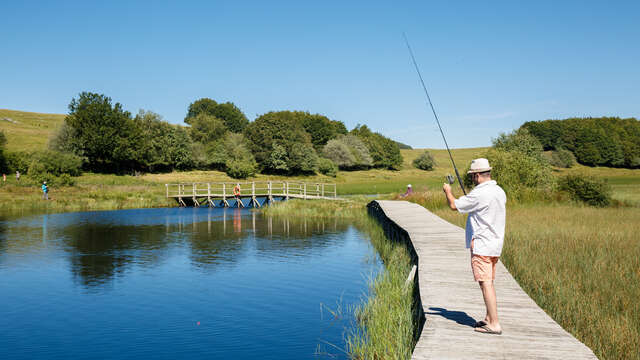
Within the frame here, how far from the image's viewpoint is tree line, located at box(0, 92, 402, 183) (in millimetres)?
61000

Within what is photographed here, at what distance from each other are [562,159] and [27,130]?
103m

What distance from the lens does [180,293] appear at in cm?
1210

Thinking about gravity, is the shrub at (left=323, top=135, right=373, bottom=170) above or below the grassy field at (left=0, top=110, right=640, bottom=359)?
above

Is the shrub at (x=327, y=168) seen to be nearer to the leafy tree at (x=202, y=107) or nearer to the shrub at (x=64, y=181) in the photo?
the shrub at (x=64, y=181)

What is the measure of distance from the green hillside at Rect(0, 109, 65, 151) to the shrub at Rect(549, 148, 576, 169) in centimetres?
8618

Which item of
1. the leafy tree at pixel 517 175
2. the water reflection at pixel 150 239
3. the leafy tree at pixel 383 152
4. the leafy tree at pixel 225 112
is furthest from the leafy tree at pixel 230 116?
the leafy tree at pixel 517 175

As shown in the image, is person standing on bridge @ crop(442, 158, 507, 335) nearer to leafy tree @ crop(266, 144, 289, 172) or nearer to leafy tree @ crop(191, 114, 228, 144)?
leafy tree @ crop(266, 144, 289, 172)

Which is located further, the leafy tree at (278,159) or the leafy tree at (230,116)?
the leafy tree at (230,116)

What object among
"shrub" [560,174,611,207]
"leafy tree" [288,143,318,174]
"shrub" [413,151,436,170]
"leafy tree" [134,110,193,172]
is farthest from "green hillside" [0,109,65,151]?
"shrub" [413,151,436,170]

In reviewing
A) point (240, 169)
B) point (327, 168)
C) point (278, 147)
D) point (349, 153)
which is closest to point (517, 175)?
point (240, 169)

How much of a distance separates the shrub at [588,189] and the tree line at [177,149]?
44.6 metres

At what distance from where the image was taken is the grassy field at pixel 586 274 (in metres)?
6.29

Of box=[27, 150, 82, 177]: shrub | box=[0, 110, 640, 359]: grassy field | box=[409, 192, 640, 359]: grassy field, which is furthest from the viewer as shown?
box=[27, 150, 82, 177]: shrub

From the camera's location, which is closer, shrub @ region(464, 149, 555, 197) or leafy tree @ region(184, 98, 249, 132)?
shrub @ region(464, 149, 555, 197)
